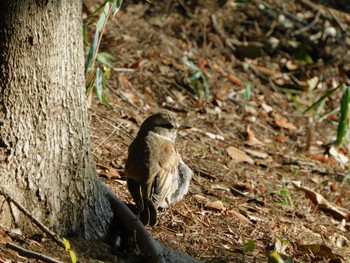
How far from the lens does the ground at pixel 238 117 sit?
5.77 meters

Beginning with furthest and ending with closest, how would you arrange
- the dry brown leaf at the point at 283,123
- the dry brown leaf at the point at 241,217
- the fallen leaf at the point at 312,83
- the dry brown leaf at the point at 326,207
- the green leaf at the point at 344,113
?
1. the fallen leaf at the point at 312,83
2. the dry brown leaf at the point at 283,123
3. the dry brown leaf at the point at 326,207
4. the green leaf at the point at 344,113
5. the dry brown leaf at the point at 241,217

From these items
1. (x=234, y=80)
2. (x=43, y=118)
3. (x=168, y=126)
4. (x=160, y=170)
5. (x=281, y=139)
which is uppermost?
(x=43, y=118)

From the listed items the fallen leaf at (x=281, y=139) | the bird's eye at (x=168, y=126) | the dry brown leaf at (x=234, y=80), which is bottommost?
the fallen leaf at (x=281, y=139)

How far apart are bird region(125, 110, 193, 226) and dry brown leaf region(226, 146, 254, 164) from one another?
1734 millimetres

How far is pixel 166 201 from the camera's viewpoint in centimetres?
566

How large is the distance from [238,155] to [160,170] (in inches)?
94.4

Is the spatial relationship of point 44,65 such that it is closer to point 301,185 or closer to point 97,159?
point 97,159

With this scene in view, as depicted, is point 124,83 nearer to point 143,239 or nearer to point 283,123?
point 283,123

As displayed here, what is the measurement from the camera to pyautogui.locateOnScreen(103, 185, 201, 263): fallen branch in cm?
457

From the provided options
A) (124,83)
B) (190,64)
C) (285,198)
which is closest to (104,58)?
(124,83)

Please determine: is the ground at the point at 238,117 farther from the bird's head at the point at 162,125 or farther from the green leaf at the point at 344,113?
the green leaf at the point at 344,113

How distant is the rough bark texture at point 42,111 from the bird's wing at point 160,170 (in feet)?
3.23

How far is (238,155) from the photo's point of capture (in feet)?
25.6

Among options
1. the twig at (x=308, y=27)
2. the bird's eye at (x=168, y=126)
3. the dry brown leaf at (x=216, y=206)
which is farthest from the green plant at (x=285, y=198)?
the twig at (x=308, y=27)
